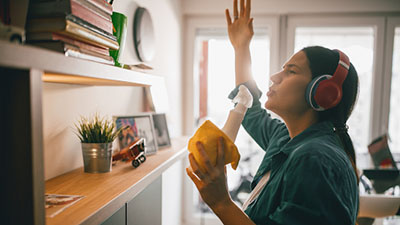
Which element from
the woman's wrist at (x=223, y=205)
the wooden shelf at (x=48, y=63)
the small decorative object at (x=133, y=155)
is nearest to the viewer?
the wooden shelf at (x=48, y=63)

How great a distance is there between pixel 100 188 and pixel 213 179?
1.06 ft

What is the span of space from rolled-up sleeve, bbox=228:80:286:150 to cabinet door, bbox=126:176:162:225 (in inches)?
20.6

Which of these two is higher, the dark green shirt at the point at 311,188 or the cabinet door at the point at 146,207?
the dark green shirt at the point at 311,188

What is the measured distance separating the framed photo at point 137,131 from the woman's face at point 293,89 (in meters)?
0.65

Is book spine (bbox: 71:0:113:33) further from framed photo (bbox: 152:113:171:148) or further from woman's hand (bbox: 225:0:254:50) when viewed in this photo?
framed photo (bbox: 152:113:171:148)

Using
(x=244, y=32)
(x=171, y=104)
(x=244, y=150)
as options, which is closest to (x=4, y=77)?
(x=244, y=32)

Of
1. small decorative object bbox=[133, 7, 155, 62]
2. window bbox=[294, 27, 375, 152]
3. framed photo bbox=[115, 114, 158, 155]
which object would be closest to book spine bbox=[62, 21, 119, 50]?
framed photo bbox=[115, 114, 158, 155]

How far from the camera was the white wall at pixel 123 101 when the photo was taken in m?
0.91

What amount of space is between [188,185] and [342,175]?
2263mm

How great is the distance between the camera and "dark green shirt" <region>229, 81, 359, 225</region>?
27.0 inches

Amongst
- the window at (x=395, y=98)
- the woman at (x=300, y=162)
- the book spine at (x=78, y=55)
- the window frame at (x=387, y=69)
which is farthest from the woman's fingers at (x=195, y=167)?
the window at (x=395, y=98)

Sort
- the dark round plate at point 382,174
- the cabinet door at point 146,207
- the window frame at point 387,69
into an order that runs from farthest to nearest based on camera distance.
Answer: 1. the window frame at point 387,69
2. the dark round plate at point 382,174
3. the cabinet door at point 146,207

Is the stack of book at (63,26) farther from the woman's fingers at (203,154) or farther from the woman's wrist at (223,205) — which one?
the woman's wrist at (223,205)

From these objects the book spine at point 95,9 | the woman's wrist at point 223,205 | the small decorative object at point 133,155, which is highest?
the book spine at point 95,9
